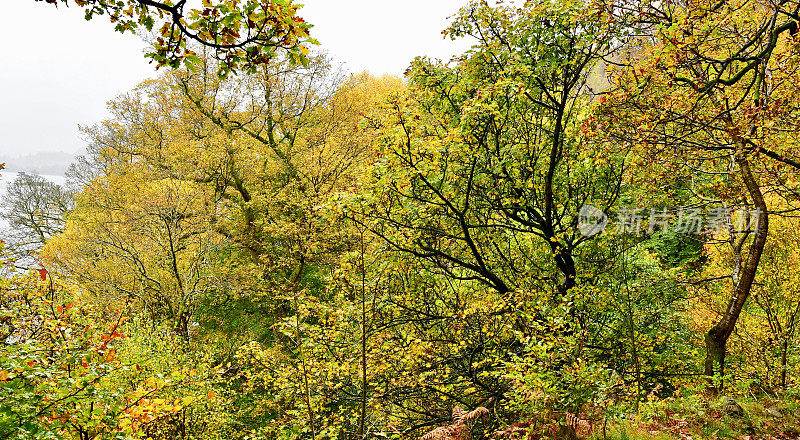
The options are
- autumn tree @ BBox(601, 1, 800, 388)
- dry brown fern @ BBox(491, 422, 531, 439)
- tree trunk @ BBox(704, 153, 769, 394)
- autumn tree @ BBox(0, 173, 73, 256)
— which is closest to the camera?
autumn tree @ BBox(601, 1, 800, 388)

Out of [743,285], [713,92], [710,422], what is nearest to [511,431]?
[710,422]

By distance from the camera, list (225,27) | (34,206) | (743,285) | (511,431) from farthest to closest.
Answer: (34,206), (743,285), (511,431), (225,27)

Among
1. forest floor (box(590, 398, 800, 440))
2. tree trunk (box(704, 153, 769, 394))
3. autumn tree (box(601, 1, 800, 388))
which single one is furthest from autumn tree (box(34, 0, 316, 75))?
tree trunk (box(704, 153, 769, 394))

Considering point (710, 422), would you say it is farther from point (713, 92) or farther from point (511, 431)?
point (713, 92)

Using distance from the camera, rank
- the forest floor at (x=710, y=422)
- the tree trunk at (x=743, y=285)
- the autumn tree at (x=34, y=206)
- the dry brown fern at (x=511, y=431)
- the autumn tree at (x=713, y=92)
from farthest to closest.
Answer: the autumn tree at (x=34, y=206)
the tree trunk at (x=743, y=285)
the forest floor at (x=710, y=422)
the dry brown fern at (x=511, y=431)
the autumn tree at (x=713, y=92)

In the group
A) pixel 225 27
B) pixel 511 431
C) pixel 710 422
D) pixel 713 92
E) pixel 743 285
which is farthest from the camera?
pixel 743 285

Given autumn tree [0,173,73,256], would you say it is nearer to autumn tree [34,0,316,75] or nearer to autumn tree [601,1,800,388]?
autumn tree [34,0,316,75]

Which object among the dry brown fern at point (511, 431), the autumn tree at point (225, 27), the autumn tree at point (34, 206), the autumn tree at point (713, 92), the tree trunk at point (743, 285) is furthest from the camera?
the autumn tree at point (34, 206)

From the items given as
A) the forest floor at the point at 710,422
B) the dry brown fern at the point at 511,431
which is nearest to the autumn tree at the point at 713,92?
the forest floor at the point at 710,422

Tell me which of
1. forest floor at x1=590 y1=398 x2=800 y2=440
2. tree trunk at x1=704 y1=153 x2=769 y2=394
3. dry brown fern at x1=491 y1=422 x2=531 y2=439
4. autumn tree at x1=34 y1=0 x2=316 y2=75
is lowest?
forest floor at x1=590 y1=398 x2=800 y2=440

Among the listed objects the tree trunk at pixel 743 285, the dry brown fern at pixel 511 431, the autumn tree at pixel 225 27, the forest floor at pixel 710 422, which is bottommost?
the forest floor at pixel 710 422

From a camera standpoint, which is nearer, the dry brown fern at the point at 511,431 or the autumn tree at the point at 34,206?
the dry brown fern at the point at 511,431

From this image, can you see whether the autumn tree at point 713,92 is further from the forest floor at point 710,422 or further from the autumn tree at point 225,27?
the autumn tree at point 225,27

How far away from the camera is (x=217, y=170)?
56.5 feet
